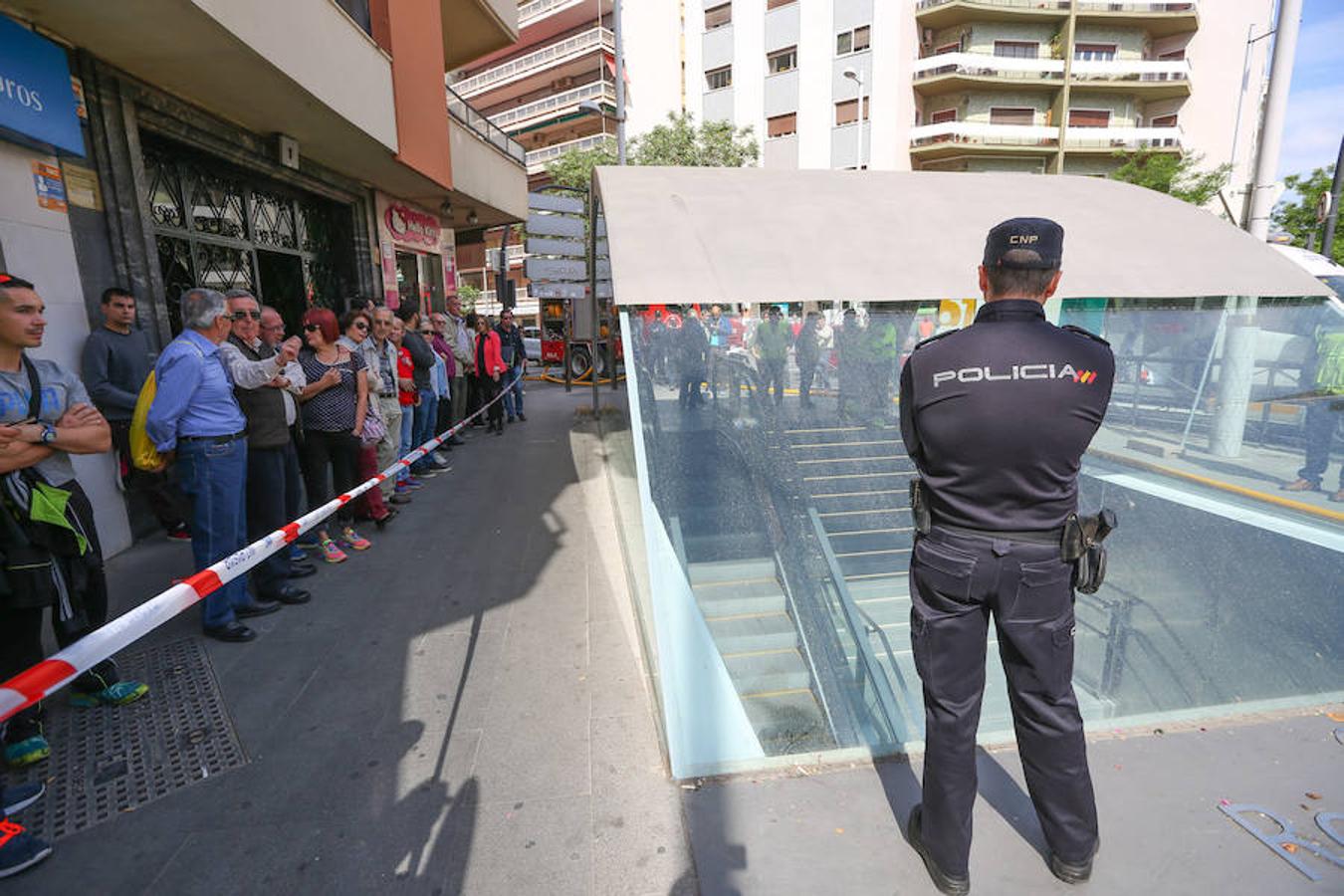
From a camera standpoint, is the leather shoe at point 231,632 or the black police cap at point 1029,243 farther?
the leather shoe at point 231,632

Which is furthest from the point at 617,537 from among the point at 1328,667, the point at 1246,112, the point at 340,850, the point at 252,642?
the point at 1246,112

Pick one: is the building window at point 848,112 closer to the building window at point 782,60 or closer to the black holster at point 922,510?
the building window at point 782,60

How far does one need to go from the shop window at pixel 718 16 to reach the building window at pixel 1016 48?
39.7 ft

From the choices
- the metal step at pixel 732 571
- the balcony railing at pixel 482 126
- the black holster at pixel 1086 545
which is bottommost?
the metal step at pixel 732 571

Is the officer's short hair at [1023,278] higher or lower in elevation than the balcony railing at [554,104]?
lower

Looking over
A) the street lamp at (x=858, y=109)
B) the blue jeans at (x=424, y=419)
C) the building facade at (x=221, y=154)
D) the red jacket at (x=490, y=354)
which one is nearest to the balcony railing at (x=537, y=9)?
the street lamp at (x=858, y=109)

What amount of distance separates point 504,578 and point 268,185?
21.6 ft

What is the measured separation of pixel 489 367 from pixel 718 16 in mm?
29176

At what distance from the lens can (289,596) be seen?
3.94 metres

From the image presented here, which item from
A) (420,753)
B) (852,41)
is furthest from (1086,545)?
(852,41)

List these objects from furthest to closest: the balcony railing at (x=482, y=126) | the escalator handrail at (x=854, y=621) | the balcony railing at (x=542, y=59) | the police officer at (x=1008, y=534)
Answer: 1. the balcony railing at (x=542, y=59)
2. the balcony railing at (x=482, y=126)
3. the escalator handrail at (x=854, y=621)
4. the police officer at (x=1008, y=534)

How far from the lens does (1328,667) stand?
3.16 meters

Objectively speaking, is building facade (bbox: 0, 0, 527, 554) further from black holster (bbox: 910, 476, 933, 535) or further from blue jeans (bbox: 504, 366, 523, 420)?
black holster (bbox: 910, 476, 933, 535)

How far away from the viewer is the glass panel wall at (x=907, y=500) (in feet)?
11.3
